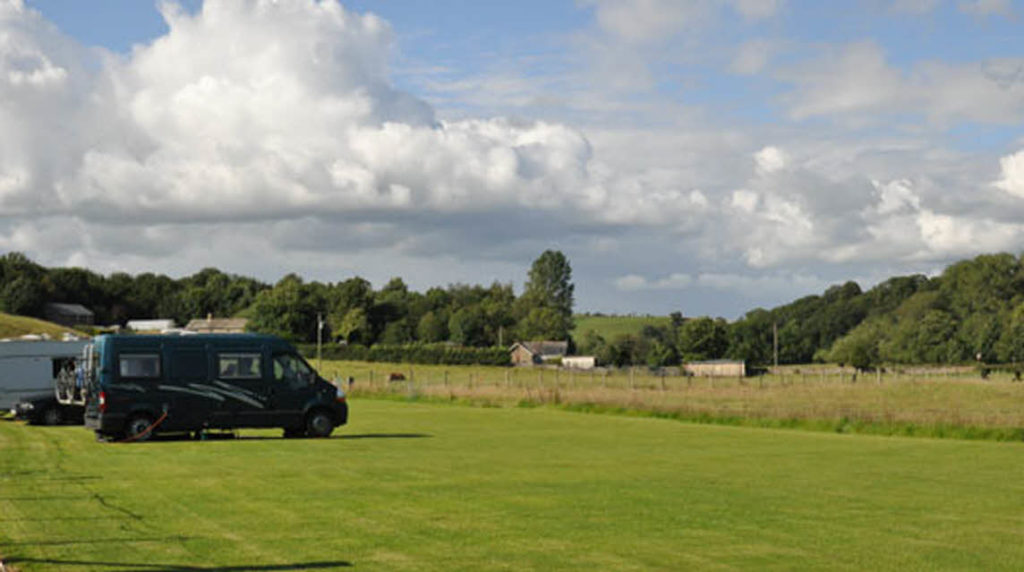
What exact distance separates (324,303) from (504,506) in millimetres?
151953

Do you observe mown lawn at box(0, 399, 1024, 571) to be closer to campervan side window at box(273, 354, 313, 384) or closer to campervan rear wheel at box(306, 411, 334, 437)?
campervan rear wheel at box(306, 411, 334, 437)

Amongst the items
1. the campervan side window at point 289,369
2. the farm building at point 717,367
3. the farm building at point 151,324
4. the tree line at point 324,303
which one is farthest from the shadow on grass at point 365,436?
the farm building at point 151,324

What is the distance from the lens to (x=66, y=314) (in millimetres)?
163375

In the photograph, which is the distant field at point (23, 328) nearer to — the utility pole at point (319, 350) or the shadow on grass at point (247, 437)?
the utility pole at point (319, 350)

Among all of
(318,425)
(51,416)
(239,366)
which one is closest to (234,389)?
(239,366)

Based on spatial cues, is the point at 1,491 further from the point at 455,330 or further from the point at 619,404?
the point at 455,330

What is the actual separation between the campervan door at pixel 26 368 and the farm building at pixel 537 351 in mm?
116448

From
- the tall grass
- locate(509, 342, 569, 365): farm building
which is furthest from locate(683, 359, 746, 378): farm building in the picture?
the tall grass

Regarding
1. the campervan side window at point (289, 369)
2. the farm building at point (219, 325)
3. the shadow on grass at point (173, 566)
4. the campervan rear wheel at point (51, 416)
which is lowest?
the shadow on grass at point (173, 566)

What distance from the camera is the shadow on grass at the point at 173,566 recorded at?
33.3ft

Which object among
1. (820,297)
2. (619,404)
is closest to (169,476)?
(619,404)

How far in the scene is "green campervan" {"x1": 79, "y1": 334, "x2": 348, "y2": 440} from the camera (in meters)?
28.6

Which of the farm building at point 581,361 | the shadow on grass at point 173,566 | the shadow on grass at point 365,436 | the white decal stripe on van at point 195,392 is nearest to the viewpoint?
the shadow on grass at point 173,566

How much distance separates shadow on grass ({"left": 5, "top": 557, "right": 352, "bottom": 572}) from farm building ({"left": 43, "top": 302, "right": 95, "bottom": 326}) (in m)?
157
